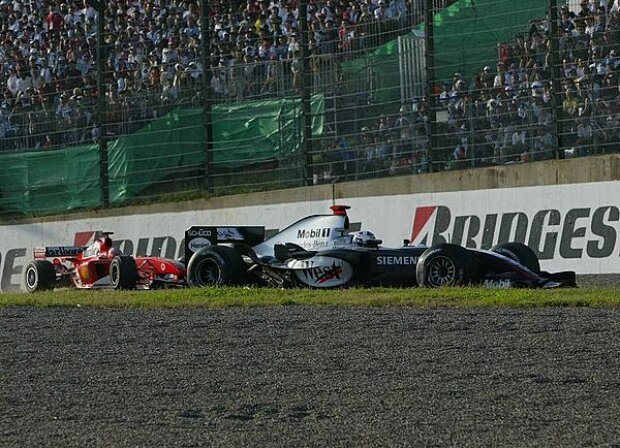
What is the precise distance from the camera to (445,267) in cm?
1303

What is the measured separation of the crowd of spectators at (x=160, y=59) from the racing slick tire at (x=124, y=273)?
4548 millimetres

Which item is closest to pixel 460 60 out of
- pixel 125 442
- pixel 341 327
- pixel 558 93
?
pixel 558 93

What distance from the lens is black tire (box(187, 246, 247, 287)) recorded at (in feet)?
47.7

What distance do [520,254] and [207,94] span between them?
25.5 ft

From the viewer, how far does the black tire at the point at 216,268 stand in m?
14.5

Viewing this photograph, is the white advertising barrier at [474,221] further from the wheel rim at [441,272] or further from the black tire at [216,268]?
the black tire at [216,268]

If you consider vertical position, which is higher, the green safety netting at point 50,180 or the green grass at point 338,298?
the green safety netting at point 50,180

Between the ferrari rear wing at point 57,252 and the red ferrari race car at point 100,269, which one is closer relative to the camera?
the red ferrari race car at point 100,269

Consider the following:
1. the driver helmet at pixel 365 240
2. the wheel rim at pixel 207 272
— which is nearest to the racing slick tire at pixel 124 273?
the wheel rim at pixel 207 272

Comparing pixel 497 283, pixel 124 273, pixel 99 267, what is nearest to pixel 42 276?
pixel 99 267

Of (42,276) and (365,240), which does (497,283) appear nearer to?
(365,240)

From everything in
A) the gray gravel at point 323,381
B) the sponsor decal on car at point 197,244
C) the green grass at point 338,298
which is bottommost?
the gray gravel at point 323,381

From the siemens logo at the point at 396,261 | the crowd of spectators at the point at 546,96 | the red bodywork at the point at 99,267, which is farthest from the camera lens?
the red bodywork at the point at 99,267

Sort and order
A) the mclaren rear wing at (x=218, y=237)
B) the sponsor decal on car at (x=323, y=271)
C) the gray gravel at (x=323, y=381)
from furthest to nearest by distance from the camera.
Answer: the mclaren rear wing at (x=218, y=237), the sponsor decal on car at (x=323, y=271), the gray gravel at (x=323, y=381)
